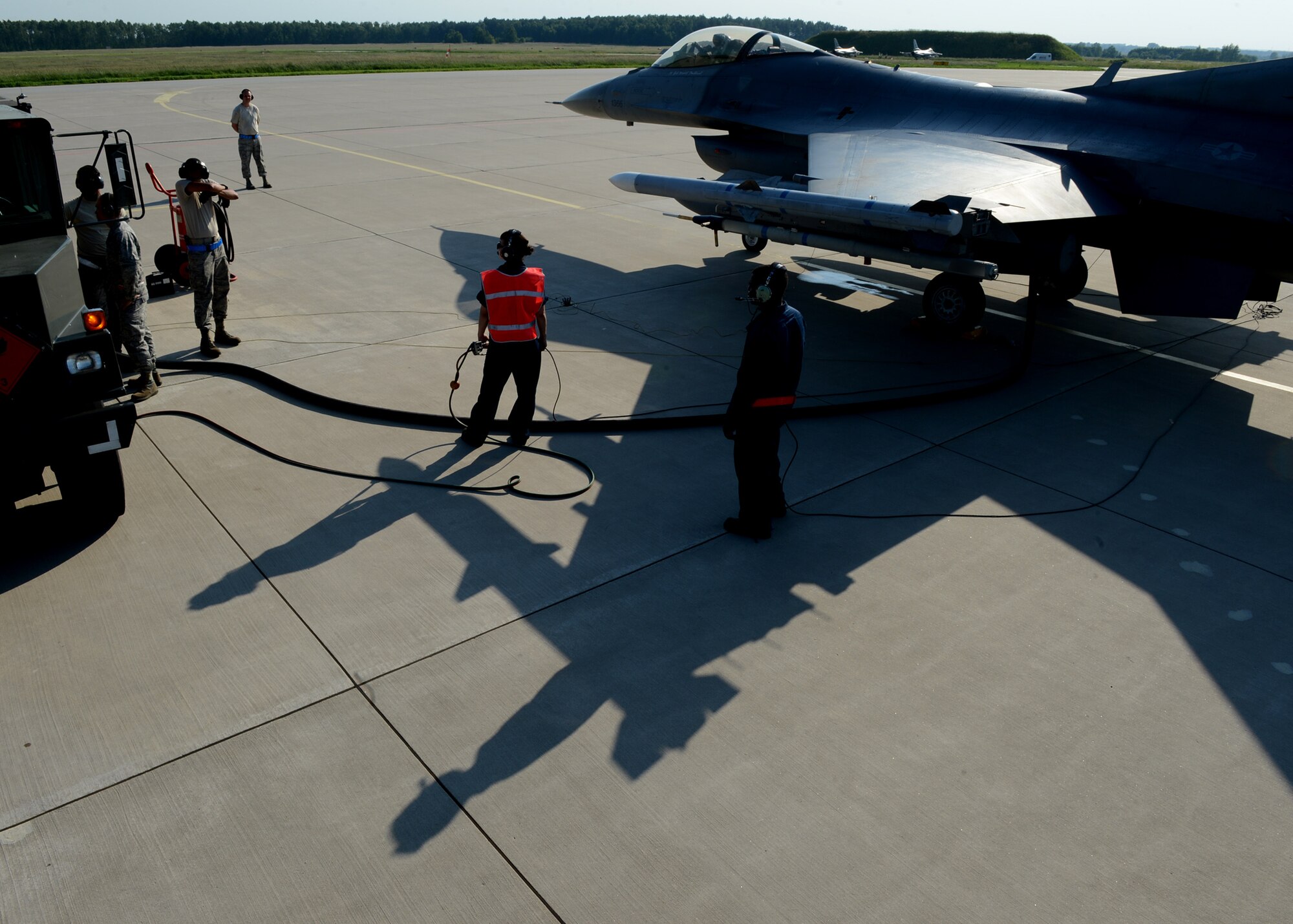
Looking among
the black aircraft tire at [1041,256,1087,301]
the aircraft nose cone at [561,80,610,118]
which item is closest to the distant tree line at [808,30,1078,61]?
the aircraft nose cone at [561,80,610,118]

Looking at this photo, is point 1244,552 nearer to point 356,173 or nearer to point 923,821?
point 923,821

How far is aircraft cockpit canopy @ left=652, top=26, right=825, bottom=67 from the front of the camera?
1341cm

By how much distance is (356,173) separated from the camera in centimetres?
1883

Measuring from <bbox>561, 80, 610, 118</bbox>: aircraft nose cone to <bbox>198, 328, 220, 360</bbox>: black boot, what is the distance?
884cm

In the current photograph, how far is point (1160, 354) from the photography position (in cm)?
1009

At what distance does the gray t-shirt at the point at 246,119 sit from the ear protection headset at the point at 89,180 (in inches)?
362

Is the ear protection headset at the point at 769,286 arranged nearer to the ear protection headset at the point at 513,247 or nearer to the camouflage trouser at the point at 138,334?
the ear protection headset at the point at 513,247

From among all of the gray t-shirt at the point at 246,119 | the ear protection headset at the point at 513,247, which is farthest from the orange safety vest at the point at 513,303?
the gray t-shirt at the point at 246,119

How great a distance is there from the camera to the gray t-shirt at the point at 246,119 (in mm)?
16000

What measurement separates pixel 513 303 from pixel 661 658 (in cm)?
324

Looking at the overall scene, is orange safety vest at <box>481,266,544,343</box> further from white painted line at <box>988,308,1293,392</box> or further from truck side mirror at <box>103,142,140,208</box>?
white painted line at <box>988,308,1293,392</box>

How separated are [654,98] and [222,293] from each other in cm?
830

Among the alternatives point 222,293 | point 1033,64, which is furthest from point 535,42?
point 222,293

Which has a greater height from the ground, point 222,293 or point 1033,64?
point 1033,64
